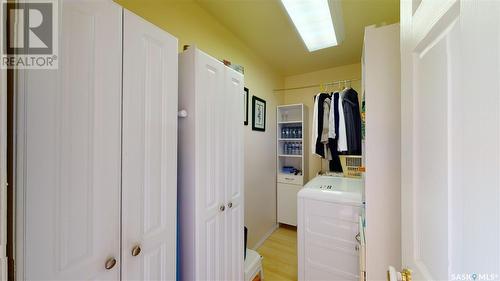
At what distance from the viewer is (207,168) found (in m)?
1.12

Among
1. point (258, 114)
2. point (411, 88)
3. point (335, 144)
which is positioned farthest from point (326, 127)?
point (411, 88)

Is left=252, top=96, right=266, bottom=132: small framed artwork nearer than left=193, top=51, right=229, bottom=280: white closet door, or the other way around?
left=193, top=51, right=229, bottom=280: white closet door

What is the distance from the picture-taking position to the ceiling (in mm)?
1675

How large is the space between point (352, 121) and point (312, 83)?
4.64 feet

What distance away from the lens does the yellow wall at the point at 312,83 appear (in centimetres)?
293

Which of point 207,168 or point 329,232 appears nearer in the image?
point 207,168

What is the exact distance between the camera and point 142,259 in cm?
78

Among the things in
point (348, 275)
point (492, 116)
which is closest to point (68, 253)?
point (492, 116)

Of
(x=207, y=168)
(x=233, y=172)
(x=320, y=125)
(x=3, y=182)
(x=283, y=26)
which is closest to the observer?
(x=3, y=182)

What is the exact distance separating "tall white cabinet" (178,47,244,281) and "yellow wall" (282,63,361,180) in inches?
83.2

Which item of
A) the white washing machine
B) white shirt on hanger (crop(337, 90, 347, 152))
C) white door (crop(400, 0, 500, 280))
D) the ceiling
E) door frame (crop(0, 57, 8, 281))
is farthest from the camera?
white shirt on hanger (crop(337, 90, 347, 152))

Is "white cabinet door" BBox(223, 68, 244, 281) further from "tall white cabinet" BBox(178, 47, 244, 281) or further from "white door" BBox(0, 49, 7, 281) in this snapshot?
"white door" BBox(0, 49, 7, 281)

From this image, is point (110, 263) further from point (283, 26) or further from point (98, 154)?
point (283, 26)

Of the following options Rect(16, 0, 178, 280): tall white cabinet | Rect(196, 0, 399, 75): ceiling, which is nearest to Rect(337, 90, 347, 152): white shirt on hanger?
Rect(196, 0, 399, 75): ceiling
